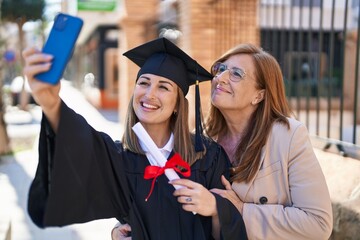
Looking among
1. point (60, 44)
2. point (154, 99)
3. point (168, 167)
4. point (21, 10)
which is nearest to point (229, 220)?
point (168, 167)

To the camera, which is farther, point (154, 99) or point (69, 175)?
point (154, 99)

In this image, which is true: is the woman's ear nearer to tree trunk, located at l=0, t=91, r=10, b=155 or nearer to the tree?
tree trunk, located at l=0, t=91, r=10, b=155

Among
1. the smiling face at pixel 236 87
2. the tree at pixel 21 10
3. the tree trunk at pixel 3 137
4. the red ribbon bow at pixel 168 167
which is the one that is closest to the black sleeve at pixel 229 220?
the red ribbon bow at pixel 168 167

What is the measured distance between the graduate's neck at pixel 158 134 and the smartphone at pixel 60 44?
789 millimetres

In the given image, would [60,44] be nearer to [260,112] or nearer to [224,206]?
[224,206]

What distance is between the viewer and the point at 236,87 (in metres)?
2.69

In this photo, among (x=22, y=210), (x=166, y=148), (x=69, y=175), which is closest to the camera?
(x=69, y=175)

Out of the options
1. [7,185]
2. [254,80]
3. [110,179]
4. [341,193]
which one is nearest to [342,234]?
[341,193]

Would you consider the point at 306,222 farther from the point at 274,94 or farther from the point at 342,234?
the point at 342,234

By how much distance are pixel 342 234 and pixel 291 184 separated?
0.96m

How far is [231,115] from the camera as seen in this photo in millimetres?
2791

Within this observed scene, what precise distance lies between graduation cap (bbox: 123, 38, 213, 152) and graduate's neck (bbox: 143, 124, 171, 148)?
0.16 meters

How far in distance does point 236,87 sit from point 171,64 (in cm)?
39

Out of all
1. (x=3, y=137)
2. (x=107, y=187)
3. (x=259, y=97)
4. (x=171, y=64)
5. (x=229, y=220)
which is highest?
(x=171, y=64)
